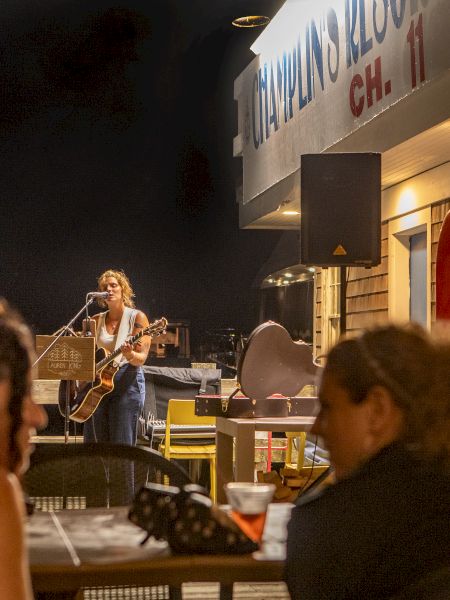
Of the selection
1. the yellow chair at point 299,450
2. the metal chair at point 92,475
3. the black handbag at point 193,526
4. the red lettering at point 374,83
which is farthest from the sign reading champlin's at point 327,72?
the black handbag at point 193,526

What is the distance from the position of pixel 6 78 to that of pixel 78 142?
6.30m

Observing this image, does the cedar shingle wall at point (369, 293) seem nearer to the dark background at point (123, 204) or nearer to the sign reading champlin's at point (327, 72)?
the sign reading champlin's at point (327, 72)

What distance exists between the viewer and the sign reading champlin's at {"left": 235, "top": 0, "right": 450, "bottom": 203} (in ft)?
19.2

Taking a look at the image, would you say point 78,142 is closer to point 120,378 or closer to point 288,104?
point 288,104

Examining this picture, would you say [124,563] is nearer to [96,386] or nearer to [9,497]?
[9,497]

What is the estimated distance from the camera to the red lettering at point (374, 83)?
6652mm

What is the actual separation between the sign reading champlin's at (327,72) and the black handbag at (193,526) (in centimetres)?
382

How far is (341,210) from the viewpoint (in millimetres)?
5746

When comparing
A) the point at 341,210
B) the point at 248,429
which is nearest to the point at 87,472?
the point at 248,429

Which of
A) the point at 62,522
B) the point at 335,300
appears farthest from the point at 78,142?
the point at 62,522

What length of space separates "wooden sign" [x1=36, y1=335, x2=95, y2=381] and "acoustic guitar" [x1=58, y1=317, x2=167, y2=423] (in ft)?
0.77

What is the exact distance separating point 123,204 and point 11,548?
32161 mm

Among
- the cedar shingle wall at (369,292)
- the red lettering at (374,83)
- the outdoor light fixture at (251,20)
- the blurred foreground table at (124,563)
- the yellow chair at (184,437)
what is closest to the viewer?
the blurred foreground table at (124,563)

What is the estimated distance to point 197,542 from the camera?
6.16 ft
